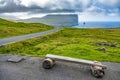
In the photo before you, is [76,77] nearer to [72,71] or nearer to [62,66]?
[72,71]

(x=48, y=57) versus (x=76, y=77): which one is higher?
(x=48, y=57)

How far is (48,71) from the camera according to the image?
61.9ft

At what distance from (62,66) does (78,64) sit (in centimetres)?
182

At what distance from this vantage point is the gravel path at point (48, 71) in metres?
17.7

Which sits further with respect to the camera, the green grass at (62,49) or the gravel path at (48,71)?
the green grass at (62,49)

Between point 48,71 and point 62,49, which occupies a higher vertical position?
point 48,71

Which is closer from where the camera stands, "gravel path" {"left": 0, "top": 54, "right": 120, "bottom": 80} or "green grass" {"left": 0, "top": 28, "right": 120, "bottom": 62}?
"gravel path" {"left": 0, "top": 54, "right": 120, "bottom": 80}

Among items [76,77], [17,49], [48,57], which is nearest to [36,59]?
[48,57]

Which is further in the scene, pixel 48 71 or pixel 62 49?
pixel 62 49

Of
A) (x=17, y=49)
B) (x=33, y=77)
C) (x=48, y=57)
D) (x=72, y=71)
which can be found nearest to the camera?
(x=33, y=77)

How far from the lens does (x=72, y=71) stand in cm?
1897

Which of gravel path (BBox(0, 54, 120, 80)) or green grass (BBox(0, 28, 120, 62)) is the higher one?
gravel path (BBox(0, 54, 120, 80))

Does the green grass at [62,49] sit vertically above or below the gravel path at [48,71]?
below

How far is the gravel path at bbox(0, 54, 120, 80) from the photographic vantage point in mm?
17672
